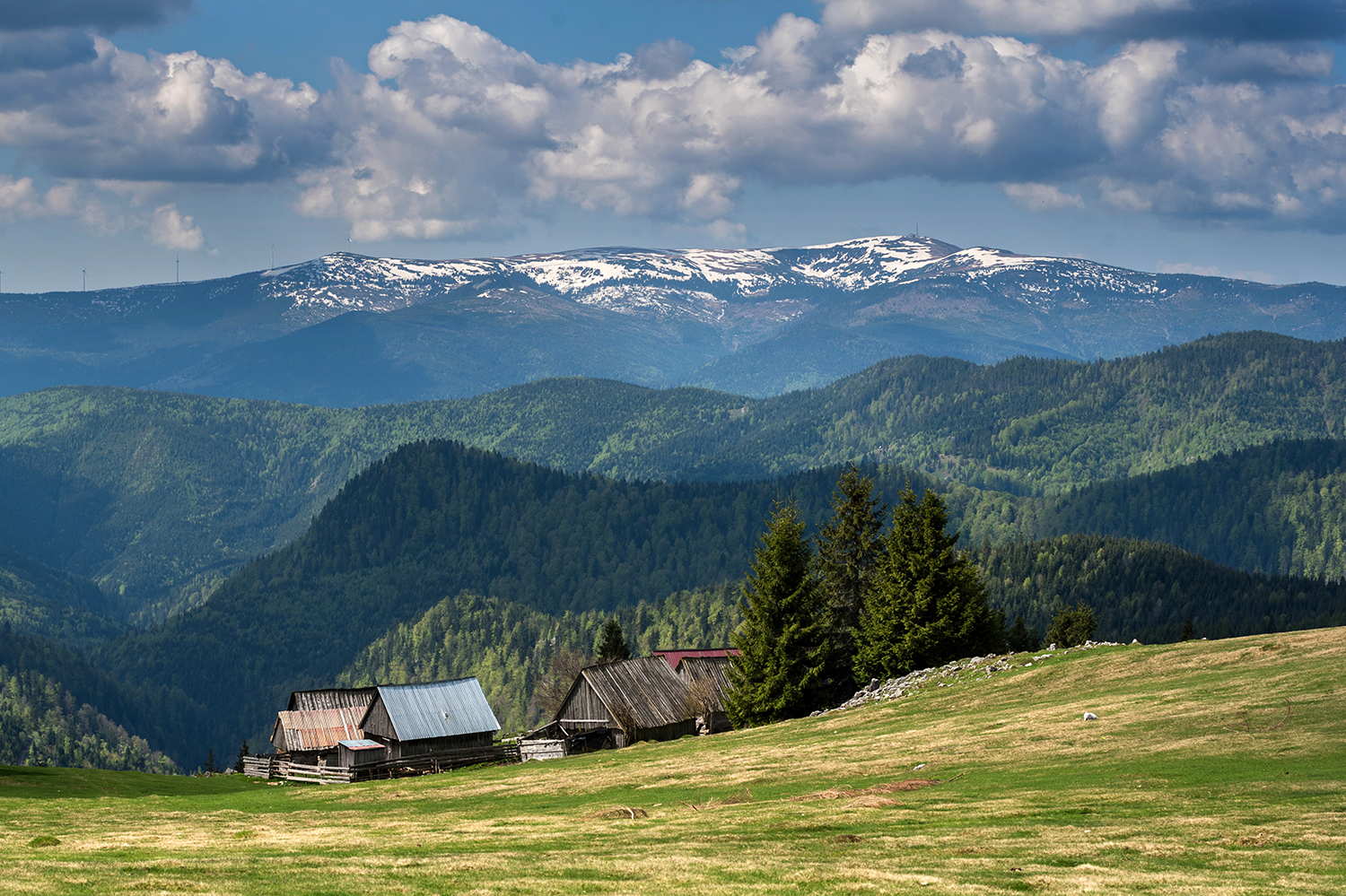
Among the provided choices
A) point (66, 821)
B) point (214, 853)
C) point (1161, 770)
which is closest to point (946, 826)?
point (1161, 770)

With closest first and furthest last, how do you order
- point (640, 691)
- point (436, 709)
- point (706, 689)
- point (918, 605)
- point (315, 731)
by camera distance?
1. point (918, 605)
2. point (640, 691)
3. point (706, 689)
4. point (436, 709)
5. point (315, 731)

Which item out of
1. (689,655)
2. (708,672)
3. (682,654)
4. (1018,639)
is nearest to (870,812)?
(708,672)

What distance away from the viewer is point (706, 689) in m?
88.3

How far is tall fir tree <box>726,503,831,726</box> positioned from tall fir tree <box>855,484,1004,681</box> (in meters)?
3.61

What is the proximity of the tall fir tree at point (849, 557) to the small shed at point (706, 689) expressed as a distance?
8.66 meters

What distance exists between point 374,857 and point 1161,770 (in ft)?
79.0

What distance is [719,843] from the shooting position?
101 feet

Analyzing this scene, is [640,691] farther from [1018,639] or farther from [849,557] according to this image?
[1018,639]

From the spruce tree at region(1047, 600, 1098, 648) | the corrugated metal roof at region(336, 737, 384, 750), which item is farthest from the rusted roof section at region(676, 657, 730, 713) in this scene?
the spruce tree at region(1047, 600, 1098, 648)

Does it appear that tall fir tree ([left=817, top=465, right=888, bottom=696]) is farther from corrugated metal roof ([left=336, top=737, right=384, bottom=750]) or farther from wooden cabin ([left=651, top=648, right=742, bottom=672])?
corrugated metal roof ([left=336, top=737, right=384, bottom=750])

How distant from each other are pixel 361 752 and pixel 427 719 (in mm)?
5094

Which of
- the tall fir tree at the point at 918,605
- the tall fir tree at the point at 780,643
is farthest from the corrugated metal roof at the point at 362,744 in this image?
the tall fir tree at the point at 918,605

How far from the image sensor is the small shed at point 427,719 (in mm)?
85750

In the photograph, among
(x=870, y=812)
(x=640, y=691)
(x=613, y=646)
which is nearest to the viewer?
(x=870, y=812)
